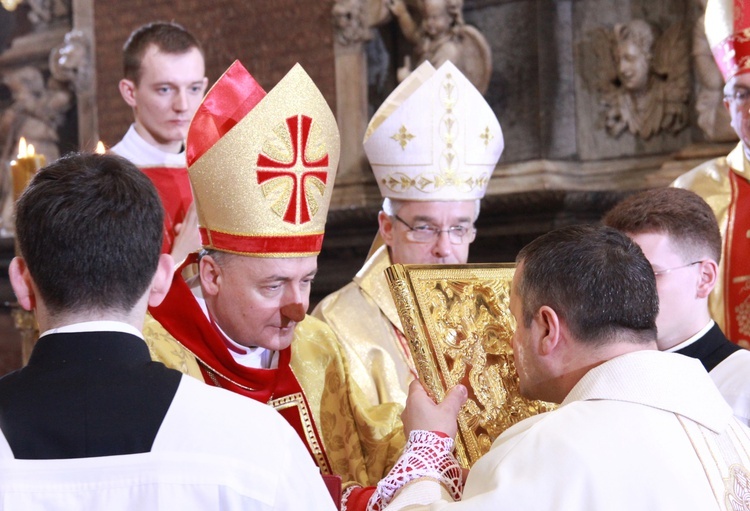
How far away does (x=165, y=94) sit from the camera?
17.5 feet

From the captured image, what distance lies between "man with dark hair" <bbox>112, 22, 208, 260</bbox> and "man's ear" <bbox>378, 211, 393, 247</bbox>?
4.27 feet

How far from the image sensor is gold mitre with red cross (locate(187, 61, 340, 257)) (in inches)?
130

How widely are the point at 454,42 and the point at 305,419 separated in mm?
3961

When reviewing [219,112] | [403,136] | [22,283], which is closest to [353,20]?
[403,136]

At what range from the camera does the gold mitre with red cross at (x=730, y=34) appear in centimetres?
453

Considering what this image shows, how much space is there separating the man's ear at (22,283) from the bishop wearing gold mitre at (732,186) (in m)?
3.24

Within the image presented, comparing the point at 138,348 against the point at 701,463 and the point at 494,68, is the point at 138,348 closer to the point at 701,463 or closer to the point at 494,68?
the point at 701,463

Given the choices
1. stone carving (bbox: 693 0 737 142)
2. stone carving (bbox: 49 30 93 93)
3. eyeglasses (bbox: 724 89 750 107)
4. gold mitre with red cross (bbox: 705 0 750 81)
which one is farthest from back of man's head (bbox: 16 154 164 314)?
stone carving (bbox: 49 30 93 93)

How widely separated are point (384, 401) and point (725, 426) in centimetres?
164

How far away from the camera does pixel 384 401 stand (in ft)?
12.6

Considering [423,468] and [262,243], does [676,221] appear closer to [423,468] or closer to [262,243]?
[423,468]

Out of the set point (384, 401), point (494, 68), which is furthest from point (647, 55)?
point (384, 401)

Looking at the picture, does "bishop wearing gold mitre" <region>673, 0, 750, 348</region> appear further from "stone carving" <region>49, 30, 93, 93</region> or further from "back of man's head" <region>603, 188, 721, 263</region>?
"stone carving" <region>49, 30, 93, 93</region>

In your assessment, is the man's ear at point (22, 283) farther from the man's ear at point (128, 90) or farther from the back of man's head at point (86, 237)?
the man's ear at point (128, 90)
